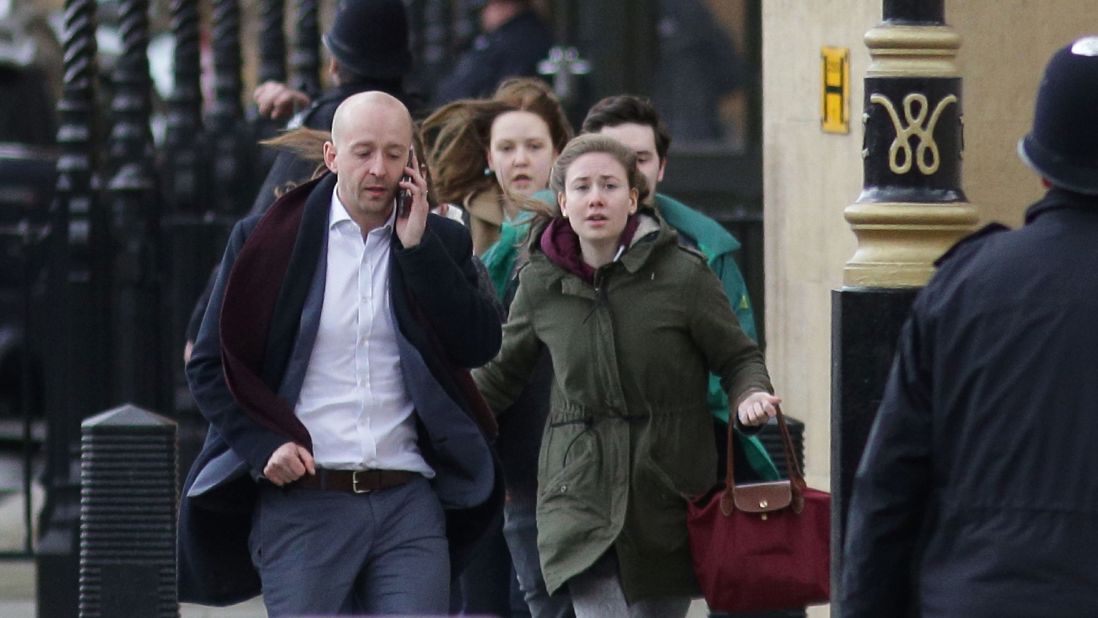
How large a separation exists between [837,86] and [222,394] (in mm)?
2693

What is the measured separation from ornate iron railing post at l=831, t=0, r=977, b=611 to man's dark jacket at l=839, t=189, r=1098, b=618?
3.60 ft

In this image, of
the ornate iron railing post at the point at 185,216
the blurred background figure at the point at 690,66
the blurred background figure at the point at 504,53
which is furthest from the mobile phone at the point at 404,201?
the blurred background figure at the point at 690,66

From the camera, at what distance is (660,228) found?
6406 mm

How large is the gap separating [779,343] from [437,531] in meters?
2.64

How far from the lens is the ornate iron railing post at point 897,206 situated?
18.0ft

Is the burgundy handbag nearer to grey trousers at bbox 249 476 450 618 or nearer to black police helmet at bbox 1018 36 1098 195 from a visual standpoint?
grey trousers at bbox 249 476 450 618

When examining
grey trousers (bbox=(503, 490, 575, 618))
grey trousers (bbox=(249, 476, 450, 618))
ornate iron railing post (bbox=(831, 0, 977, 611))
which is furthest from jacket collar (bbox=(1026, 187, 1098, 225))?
grey trousers (bbox=(503, 490, 575, 618))

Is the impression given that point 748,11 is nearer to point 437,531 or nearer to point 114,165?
point 114,165

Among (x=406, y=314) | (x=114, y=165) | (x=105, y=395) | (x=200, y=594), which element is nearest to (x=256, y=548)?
(x=200, y=594)

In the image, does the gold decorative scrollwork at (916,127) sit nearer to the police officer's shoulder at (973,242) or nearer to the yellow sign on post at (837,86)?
the police officer's shoulder at (973,242)

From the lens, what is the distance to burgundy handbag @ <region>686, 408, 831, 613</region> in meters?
6.19

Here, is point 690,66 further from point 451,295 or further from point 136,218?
point 451,295

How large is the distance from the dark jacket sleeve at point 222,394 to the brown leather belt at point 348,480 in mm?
144

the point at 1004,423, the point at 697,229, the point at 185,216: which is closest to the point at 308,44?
the point at 185,216
